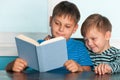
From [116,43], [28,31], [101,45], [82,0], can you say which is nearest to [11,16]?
[28,31]

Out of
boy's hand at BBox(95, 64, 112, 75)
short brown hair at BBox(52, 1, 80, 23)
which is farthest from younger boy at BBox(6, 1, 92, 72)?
boy's hand at BBox(95, 64, 112, 75)

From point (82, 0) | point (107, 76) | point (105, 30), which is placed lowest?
point (107, 76)

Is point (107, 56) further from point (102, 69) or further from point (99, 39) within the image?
point (102, 69)

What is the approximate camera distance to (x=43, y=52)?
4.30 feet

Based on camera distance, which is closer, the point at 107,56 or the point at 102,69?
the point at 102,69

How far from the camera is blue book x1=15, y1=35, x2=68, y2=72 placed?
1.30 m

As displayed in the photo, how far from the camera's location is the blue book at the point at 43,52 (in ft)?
4.27

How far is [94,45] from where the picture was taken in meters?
1.59

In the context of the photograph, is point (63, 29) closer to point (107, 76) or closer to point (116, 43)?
point (107, 76)

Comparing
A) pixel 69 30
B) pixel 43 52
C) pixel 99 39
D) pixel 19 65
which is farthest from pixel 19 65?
pixel 99 39

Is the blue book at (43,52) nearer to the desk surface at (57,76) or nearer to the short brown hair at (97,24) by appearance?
the desk surface at (57,76)

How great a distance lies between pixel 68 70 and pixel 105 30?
0.97ft

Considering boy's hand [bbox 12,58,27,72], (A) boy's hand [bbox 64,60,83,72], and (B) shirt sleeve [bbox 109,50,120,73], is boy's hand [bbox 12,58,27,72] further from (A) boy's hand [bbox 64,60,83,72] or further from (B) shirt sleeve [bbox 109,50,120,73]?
(B) shirt sleeve [bbox 109,50,120,73]

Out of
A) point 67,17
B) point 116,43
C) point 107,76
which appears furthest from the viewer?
point 116,43
